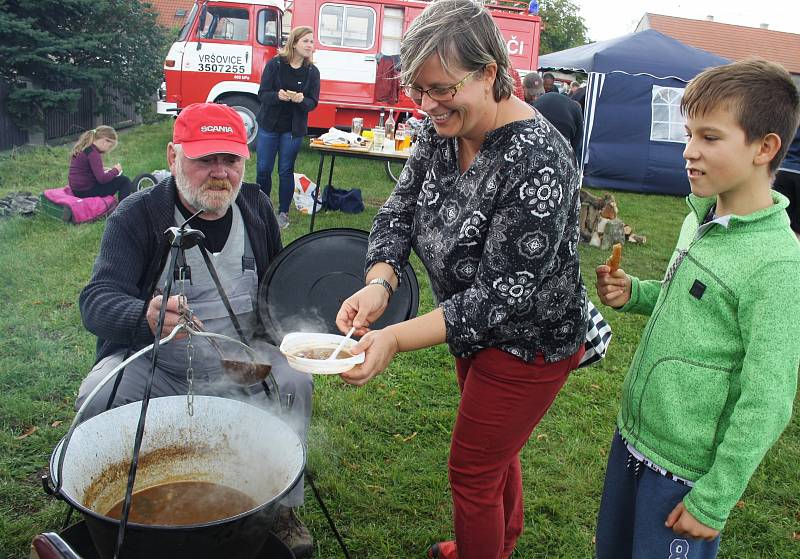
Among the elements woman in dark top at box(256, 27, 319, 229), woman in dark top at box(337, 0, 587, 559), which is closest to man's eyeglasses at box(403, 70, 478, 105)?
woman in dark top at box(337, 0, 587, 559)

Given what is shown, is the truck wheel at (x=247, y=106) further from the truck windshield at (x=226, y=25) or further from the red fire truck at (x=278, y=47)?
the truck windshield at (x=226, y=25)

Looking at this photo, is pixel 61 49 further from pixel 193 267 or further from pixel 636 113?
pixel 193 267

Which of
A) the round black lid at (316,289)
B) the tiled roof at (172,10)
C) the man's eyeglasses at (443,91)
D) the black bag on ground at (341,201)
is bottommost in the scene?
the black bag on ground at (341,201)

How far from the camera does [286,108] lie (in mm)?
6934

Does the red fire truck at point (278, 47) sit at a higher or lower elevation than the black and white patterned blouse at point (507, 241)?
higher

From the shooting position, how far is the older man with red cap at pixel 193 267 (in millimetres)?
2195

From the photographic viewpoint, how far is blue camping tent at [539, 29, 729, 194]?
10836 mm

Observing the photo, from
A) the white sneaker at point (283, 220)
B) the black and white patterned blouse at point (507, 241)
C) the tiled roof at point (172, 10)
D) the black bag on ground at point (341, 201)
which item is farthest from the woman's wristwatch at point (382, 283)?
the tiled roof at point (172, 10)

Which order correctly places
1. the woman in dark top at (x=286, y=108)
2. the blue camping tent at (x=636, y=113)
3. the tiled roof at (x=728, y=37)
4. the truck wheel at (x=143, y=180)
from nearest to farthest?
the truck wheel at (x=143, y=180), the woman in dark top at (x=286, y=108), the blue camping tent at (x=636, y=113), the tiled roof at (x=728, y=37)

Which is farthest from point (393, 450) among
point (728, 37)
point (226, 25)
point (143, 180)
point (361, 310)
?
point (728, 37)

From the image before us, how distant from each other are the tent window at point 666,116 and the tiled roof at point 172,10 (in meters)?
25.0

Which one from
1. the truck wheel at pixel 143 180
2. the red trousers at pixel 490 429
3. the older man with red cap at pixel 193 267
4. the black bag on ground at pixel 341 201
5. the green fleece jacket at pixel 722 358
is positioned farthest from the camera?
the black bag on ground at pixel 341 201

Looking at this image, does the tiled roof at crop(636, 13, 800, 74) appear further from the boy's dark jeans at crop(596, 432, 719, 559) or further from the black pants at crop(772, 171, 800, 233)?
the boy's dark jeans at crop(596, 432, 719, 559)

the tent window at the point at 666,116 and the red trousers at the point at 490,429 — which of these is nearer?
the red trousers at the point at 490,429
